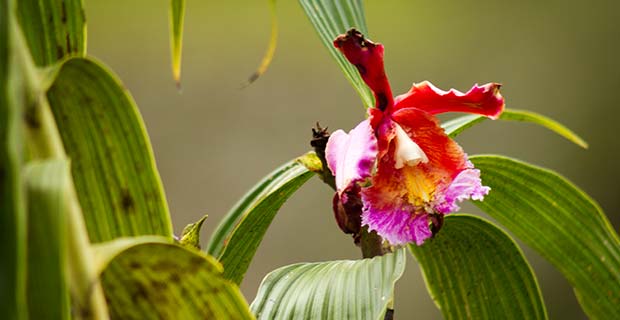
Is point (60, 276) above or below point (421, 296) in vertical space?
above

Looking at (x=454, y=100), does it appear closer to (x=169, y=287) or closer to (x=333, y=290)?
(x=333, y=290)

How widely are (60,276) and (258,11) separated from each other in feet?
5.73

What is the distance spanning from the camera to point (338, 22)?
58 cm

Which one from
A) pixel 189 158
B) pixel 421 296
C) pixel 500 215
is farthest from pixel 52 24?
pixel 421 296

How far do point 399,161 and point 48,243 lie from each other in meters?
0.30

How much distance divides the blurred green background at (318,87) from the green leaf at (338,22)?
1.34 meters

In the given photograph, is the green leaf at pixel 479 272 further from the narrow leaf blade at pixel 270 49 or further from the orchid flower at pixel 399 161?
the narrow leaf blade at pixel 270 49

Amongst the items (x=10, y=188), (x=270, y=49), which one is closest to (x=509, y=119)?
(x=270, y=49)

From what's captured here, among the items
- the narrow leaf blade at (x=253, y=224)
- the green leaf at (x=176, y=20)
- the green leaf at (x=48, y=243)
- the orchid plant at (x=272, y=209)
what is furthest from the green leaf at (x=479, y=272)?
the green leaf at (x=48, y=243)

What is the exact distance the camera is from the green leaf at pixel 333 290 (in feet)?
1.48

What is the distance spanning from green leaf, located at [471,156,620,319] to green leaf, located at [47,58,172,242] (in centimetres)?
31

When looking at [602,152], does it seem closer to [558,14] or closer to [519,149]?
[519,149]

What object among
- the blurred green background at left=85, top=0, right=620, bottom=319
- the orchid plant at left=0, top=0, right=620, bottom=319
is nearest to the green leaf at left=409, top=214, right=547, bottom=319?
the orchid plant at left=0, top=0, right=620, bottom=319

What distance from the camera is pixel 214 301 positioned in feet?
1.10
